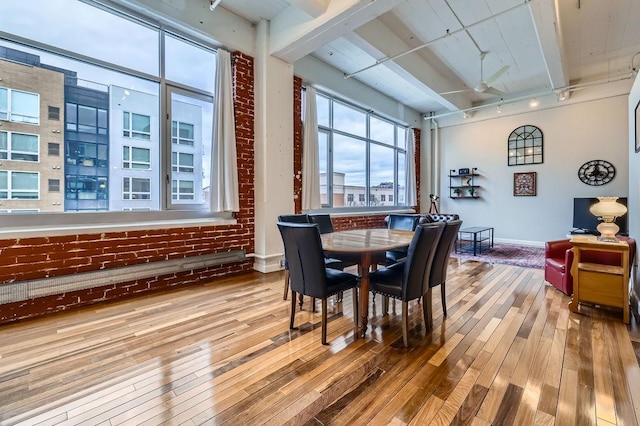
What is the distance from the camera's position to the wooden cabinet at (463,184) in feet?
25.6

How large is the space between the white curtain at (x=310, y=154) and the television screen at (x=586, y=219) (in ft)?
16.5

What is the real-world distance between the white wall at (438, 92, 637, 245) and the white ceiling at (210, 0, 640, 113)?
0.77m

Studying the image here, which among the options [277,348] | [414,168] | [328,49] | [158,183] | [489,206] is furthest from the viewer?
[414,168]

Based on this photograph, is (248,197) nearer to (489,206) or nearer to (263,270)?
(263,270)

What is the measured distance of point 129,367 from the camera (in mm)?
1964

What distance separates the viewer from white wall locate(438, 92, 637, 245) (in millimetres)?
6035

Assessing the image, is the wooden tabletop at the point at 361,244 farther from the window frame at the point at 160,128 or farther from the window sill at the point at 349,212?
the window sill at the point at 349,212

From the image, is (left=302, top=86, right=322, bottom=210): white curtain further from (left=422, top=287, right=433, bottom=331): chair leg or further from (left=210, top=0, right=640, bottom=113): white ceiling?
(left=422, top=287, right=433, bottom=331): chair leg

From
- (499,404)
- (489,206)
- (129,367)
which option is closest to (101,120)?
(129,367)

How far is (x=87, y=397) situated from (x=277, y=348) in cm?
114

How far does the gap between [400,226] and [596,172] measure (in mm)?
5316

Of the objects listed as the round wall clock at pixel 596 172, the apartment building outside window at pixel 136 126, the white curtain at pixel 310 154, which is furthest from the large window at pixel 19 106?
the round wall clock at pixel 596 172

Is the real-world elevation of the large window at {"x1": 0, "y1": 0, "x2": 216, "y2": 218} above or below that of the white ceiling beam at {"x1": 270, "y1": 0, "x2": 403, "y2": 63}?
below

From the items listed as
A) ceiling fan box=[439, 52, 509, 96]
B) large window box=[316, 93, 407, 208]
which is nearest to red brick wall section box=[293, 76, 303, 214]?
large window box=[316, 93, 407, 208]
